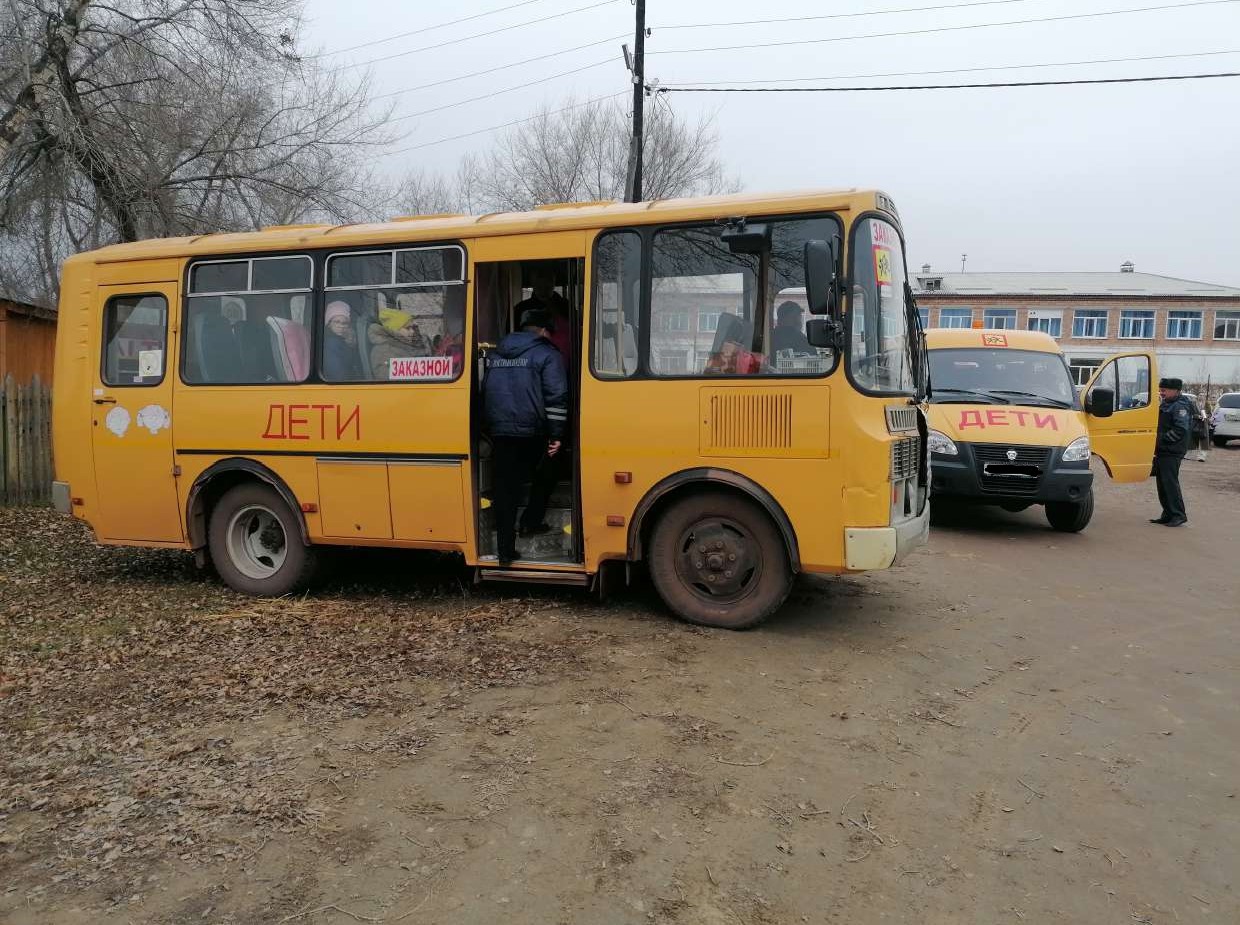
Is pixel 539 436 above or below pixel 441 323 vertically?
below

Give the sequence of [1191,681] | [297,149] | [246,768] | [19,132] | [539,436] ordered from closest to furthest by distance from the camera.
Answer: [246,768]
[1191,681]
[539,436]
[19,132]
[297,149]

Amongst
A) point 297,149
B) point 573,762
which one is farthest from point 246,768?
point 297,149

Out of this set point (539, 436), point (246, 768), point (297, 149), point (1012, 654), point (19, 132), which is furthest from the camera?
point (297, 149)

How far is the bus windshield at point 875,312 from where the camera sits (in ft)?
18.1

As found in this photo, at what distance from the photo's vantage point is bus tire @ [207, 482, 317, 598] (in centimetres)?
701

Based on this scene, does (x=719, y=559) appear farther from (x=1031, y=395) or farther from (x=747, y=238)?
(x=1031, y=395)

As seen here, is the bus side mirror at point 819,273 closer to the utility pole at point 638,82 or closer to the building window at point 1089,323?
the utility pole at point 638,82

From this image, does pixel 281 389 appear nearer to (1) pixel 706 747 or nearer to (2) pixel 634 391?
(2) pixel 634 391

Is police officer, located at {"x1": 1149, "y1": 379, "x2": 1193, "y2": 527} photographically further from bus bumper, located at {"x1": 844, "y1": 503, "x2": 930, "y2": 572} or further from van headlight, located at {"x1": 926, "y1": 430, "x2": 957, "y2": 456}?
bus bumper, located at {"x1": 844, "y1": 503, "x2": 930, "y2": 572}

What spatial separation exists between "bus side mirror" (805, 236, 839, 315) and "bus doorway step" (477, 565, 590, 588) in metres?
2.46

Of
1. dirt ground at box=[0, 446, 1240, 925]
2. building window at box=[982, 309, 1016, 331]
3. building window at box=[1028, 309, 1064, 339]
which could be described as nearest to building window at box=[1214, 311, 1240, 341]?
building window at box=[1028, 309, 1064, 339]

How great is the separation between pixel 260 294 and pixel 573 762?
4.76 meters

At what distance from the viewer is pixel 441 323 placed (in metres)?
6.43

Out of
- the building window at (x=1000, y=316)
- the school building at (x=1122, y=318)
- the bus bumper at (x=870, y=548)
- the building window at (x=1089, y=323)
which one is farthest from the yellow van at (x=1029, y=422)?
the building window at (x=1089, y=323)
